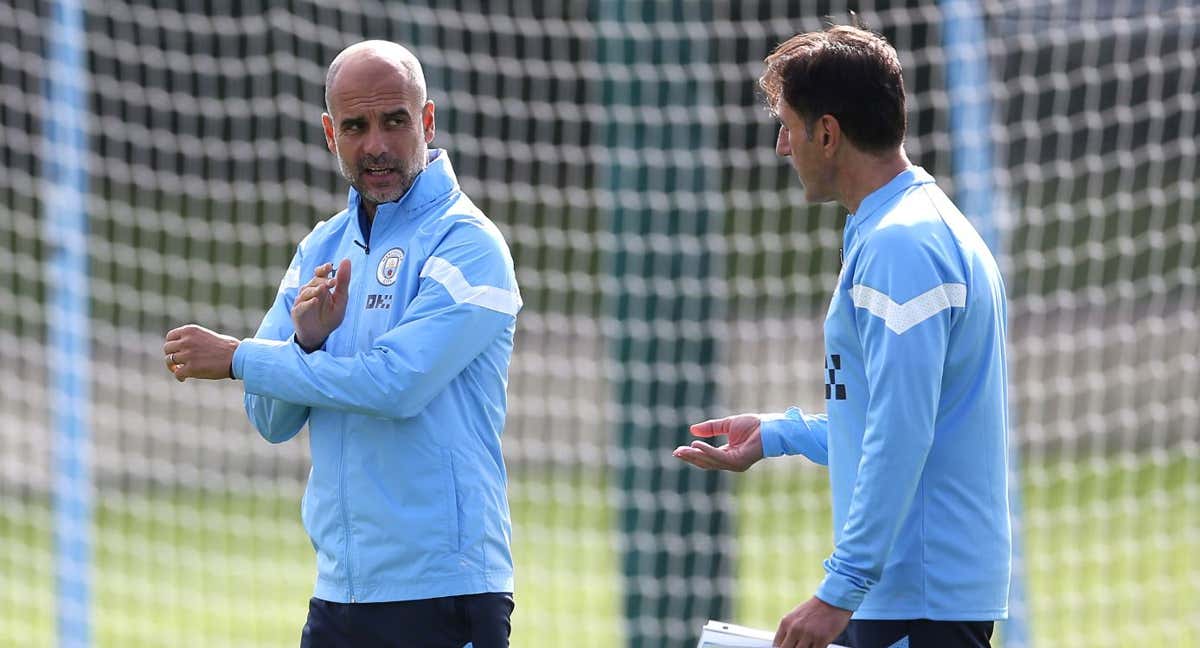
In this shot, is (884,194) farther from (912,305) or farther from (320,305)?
(320,305)

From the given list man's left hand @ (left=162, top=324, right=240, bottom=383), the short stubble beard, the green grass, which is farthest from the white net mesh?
man's left hand @ (left=162, top=324, right=240, bottom=383)

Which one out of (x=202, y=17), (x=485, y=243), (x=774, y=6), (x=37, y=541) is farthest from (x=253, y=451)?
(x=485, y=243)

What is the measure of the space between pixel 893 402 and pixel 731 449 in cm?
55

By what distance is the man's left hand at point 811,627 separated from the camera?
8.51 ft

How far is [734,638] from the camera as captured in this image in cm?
267

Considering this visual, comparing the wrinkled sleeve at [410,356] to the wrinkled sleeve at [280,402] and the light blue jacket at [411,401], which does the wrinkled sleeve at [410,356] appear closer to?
the light blue jacket at [411,401]

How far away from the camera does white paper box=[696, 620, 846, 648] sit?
2658mm

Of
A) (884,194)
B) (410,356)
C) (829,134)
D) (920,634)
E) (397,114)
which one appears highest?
(397,114)

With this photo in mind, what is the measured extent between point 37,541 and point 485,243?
275 inches

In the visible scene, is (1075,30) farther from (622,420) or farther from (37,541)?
(37,541)

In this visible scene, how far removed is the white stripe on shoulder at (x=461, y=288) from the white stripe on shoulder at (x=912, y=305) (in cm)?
70

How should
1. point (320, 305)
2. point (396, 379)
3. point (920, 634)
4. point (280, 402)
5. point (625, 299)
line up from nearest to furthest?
point (920, 634)
point (396, 379)
point (320, 305)
point (280, 402)
point (625, 299)

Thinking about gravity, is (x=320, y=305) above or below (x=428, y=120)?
below

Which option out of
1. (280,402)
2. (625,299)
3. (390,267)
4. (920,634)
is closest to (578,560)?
(625,299)
